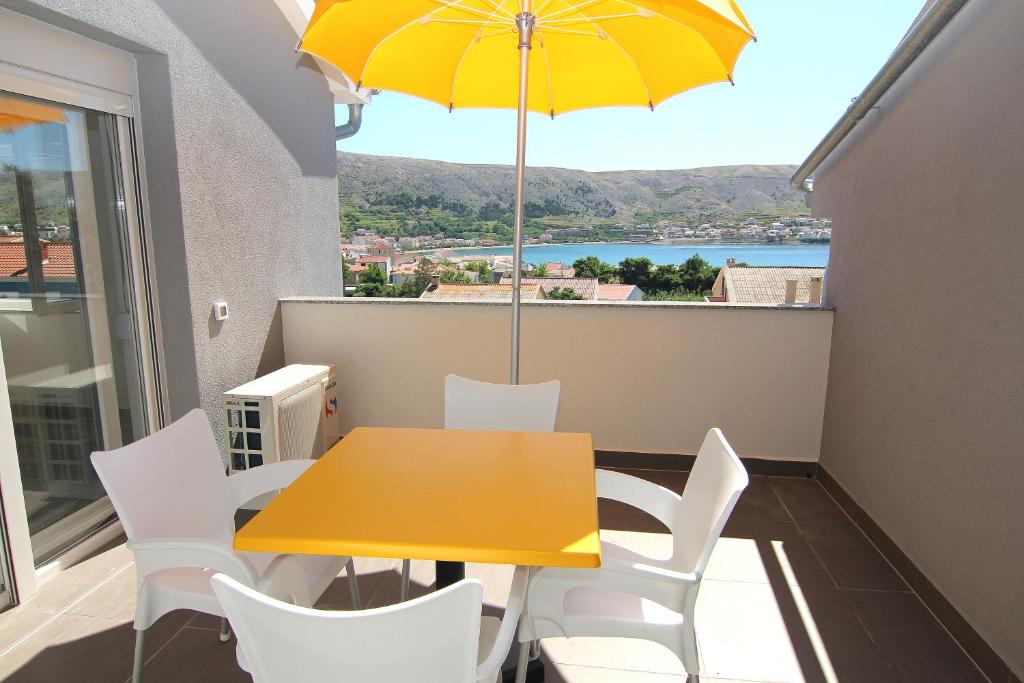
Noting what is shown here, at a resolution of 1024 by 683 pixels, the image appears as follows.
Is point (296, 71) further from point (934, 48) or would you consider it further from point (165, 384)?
point (934, 48)

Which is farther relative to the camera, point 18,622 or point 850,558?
point 850,558

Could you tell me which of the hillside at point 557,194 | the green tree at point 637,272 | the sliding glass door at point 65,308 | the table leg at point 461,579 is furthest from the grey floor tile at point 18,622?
the hillside at point 557,194

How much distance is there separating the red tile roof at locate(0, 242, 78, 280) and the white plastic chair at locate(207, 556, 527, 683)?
2.04 meters

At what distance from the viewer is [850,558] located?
2.64 metres

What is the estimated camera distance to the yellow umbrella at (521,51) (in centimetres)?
214

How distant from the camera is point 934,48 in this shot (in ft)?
7.95

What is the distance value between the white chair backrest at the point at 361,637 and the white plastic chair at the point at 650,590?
58 centimetres

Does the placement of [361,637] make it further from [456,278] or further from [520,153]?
[456,278]

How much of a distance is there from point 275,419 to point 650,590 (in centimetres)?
220

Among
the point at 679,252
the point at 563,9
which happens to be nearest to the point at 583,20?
the point at 563,9

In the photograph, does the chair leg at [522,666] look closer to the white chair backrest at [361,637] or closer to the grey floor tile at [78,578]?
the white chair backrest at [361,637]

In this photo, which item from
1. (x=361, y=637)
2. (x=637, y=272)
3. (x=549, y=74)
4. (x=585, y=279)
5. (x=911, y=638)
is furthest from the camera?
(x=637, y=272)

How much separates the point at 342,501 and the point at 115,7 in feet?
7.85

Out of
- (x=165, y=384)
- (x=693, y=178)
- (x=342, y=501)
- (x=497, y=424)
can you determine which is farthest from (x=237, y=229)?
(x=693, y=178)
